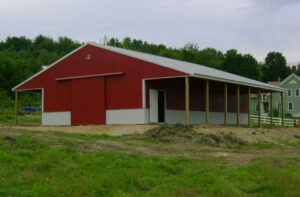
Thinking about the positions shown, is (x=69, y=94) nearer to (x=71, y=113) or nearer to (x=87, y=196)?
(x=71, y=113)

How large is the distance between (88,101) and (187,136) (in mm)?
8455

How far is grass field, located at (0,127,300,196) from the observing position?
7.84 meters

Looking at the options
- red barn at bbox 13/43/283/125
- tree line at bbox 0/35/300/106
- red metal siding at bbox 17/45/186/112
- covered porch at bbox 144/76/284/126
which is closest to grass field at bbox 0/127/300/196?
covered porch at bbox 144/76/284/126

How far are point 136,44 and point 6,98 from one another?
1842 inches

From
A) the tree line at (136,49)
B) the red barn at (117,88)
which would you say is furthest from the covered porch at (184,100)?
the tree line at (136,49)

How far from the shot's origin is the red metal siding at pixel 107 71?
67.0 feet

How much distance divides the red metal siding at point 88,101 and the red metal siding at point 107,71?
394mm

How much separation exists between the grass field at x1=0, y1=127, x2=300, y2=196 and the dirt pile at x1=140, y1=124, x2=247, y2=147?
266cm

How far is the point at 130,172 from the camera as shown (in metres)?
8.80

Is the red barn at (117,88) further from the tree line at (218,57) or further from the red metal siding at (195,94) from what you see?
the tree line at (218,57)

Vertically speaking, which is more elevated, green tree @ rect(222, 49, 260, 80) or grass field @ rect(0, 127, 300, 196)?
green tree @ rect(222, 49, 260, 80)

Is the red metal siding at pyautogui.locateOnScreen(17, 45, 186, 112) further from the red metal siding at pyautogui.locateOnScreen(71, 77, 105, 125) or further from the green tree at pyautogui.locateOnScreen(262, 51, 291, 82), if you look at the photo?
the green tree at pyautogui.locateOnScreen(262, 51, 291, 82)

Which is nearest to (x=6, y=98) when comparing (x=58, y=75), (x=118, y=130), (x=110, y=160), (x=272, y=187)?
(x=58, y=75)

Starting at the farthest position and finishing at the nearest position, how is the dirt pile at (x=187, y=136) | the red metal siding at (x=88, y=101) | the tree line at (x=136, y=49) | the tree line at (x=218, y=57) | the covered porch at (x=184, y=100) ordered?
1. the tree line at (x=218, y=57)
2. the tree line at (x=136, y=49)
3. the red metal siding at (x=88, y=101)
4. the covered porch at (x=184, y=100)
5. the dirt pile at (x=187, y=136)
